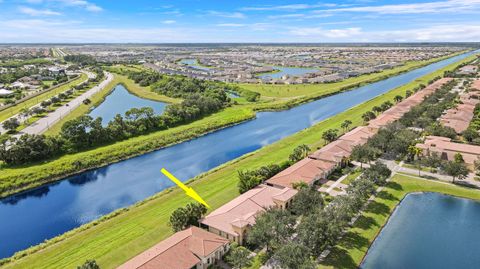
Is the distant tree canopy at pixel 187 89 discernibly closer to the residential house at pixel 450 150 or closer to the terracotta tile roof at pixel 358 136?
the terracotta tile roof at pixel 358 136

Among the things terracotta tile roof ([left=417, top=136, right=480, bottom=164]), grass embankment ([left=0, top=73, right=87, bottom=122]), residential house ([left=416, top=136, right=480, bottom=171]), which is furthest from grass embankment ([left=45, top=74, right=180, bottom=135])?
terracotta tile roof ([left=417, top=136, right=480, bottom=164])

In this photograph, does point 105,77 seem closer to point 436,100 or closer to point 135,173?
A: point 135,173

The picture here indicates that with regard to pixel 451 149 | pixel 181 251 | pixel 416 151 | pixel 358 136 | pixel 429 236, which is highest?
pixel 416 151

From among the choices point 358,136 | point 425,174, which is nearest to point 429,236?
point 425,174

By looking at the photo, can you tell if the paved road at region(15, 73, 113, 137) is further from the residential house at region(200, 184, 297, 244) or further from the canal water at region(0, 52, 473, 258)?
the residential house at region(200, 184, 297, 244)

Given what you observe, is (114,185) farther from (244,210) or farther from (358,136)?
(358,136)

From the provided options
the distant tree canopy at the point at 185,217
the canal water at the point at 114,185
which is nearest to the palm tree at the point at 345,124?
the canal water at the point at 114,185

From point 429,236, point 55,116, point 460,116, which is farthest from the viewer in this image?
point 55,116

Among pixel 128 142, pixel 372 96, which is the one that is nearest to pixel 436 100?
pixel 372 96
